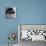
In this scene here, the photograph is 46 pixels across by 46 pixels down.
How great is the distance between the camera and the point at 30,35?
329 centimetres

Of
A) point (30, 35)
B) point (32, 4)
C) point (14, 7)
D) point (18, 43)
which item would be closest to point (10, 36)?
point (18, 43)

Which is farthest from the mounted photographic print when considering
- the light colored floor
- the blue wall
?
the light colored floor

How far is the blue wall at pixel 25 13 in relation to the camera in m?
3.40

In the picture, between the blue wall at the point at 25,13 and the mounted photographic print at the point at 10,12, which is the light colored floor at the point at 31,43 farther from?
the mounted photographic print at the point at 10,12

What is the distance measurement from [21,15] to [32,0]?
0.47 meters

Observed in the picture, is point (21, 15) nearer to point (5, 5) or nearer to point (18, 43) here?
point (5, 5)

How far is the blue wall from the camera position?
340cm

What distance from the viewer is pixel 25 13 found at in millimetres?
3424

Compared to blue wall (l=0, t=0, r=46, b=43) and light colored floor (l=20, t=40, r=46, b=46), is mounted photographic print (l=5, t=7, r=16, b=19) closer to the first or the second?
blue wall (l=0, t=0, r=46, b=43)

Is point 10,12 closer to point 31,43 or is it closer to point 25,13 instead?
point 25,13

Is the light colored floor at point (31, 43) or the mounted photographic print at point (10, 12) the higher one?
the mounted photographic print at point (10, 12)

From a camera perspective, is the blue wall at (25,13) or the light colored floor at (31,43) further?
the blue wall at (25,13)

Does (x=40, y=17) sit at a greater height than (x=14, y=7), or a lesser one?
lesser

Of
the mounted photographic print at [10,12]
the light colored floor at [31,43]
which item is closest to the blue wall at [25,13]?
the mounted photographic print at [10,12]
